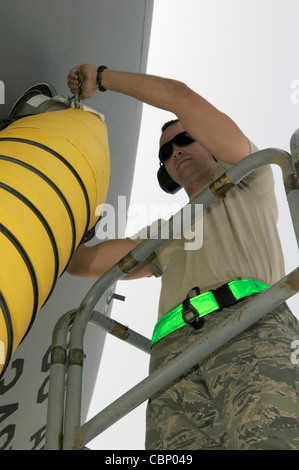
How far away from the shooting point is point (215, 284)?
232 cm

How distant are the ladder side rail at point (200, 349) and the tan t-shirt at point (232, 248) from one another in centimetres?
50

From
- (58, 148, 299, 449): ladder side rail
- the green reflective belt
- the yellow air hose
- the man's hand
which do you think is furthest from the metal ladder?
the man's hand

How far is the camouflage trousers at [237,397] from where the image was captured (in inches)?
67.5

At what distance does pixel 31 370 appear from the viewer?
3.01 m

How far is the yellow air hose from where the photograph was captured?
5.08ft

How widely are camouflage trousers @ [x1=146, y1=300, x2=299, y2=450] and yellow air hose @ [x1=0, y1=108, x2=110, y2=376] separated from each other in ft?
2.02

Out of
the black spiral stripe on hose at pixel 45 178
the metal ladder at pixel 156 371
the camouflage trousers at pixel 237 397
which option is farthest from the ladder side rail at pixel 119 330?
the black spiral stripe on hose at pixel 45 178

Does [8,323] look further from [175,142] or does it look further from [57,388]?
[175,142]

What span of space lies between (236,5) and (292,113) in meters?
1.97

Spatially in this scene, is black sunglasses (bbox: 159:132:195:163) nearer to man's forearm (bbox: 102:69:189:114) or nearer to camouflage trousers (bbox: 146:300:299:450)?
man's forearm (bbox: 102:69:189:114)

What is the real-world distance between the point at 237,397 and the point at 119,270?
79 cm

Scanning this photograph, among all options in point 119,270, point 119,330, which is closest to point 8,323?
point 119,270

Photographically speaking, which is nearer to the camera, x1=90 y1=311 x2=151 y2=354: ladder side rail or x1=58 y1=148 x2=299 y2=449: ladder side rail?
x1=58 y1=148 x2=299 y2=449: ladder side rail

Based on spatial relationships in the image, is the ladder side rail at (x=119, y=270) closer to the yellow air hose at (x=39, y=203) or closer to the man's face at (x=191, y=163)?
the yellow air hose at (x=39, y=203)
